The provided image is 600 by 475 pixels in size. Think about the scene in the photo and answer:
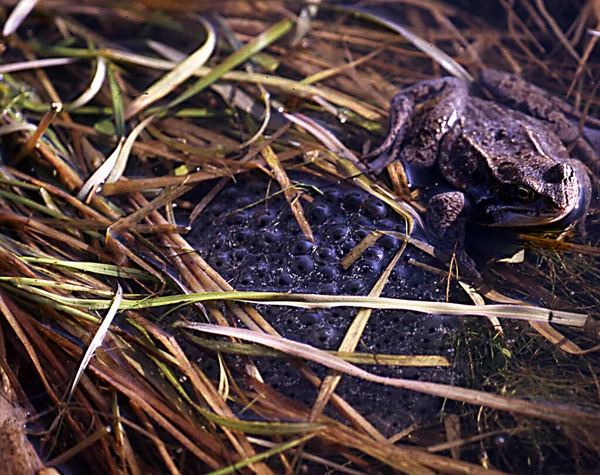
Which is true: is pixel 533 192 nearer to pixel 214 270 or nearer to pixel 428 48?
pixel 428 48

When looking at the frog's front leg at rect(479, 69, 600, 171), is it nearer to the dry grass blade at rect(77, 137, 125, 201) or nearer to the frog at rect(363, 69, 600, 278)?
the frog at rect(363, 69, 600, 278)

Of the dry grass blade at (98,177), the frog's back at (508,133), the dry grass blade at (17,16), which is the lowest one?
the frog's back at (508,133)

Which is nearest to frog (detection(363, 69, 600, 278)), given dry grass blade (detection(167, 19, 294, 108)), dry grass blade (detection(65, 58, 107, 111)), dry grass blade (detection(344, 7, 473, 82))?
dry grass blade (detection(344, 7, 473, 82))

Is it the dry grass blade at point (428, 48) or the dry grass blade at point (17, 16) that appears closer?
the dry grass blade at point (428, 48)

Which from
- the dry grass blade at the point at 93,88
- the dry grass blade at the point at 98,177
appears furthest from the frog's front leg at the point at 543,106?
the dry grass blade at the point at 93,88

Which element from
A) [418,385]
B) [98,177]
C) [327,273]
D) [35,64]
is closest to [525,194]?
[327,273]

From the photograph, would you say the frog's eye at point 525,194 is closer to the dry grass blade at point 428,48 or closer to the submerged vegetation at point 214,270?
the submerged vegetation at point 214,270

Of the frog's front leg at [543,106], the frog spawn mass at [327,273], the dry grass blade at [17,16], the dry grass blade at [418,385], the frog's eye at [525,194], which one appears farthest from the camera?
the dry grass blade at [17,16]

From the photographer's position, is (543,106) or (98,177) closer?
(98,177)
